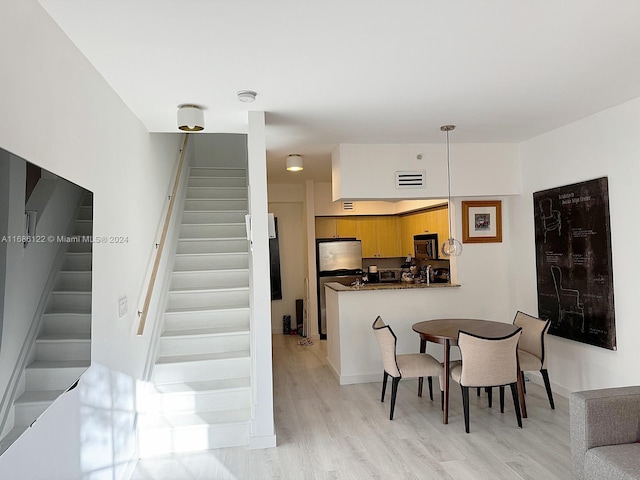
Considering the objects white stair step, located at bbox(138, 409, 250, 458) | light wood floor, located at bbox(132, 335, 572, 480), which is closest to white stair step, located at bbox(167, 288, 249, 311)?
light wood floor, located at bbox(132, 335, 572, 480)

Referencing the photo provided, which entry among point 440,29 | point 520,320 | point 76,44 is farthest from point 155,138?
point 520,320

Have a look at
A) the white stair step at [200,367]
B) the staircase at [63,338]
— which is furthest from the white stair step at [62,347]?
the white stair step at [200,367]

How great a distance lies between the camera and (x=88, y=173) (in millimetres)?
2369

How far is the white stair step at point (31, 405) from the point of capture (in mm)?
1492

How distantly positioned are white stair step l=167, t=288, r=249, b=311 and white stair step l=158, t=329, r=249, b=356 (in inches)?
16.5

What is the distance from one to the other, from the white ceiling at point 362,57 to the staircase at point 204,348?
1675 mm

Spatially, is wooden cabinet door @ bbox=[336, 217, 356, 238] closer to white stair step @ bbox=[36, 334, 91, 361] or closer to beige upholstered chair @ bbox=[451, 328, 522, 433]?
beige upholstered chair @ bbox=[451, 328, 522, 433]

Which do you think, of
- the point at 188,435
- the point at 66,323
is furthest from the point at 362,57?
the point at 188,435

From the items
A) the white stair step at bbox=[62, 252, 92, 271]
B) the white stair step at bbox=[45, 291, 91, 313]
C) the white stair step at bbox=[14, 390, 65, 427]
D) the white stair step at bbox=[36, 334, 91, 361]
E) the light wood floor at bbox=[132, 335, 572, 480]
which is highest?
the white stair step at bbox=[62, 252, 92, 271]

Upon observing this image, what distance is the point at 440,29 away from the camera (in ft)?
7.29

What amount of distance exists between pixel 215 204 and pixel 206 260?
1.07 m

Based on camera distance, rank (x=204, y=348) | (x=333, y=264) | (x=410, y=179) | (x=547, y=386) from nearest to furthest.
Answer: (x=547, y=386) → (x=204, y=348) → (x=410, y=179) → (x=333, y=264)

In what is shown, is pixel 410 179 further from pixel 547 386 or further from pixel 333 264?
pixel 333 264

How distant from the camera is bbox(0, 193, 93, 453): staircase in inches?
61.2
